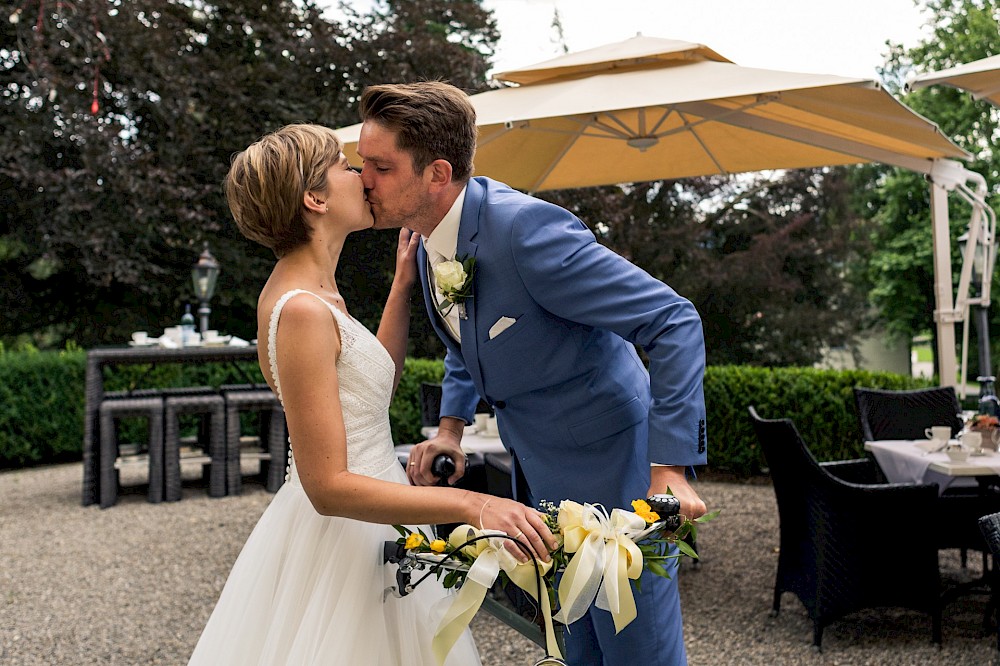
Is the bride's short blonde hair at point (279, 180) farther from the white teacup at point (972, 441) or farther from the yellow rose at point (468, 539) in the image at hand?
the white teacup at point (972, 441)

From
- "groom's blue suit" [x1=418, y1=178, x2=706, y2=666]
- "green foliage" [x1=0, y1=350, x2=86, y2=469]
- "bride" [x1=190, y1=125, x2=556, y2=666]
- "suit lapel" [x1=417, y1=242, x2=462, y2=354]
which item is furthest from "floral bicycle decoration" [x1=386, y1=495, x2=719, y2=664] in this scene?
"green foliage" [x1=0, y1=350, x2=86, y2=469]

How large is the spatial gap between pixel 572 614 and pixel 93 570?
5.35 meters

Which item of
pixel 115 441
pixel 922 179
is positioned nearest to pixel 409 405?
pixel 115 441

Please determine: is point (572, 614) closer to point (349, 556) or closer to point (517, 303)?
point (349, 556)

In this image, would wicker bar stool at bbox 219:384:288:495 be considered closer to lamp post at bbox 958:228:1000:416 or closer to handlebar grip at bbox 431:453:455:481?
→ lamp post at bbox 958:228:1000:416

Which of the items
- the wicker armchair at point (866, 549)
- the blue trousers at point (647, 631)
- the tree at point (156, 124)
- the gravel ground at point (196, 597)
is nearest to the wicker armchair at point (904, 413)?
the gravel ground at point (196, 597)

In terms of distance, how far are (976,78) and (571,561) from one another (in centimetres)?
430

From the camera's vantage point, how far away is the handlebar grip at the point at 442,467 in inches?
92.7

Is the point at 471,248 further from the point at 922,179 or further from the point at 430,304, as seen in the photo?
the point at 922,179

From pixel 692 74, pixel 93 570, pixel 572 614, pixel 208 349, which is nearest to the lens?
pixel 572 614

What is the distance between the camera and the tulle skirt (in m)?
1.94

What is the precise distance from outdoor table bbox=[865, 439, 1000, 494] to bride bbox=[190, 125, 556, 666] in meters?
3.35

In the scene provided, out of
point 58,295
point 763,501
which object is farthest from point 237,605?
point 58,295

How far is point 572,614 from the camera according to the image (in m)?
1.54
